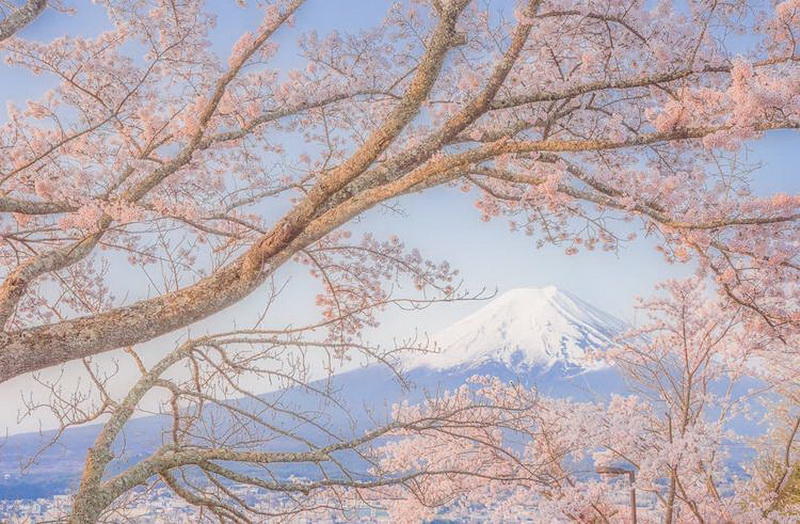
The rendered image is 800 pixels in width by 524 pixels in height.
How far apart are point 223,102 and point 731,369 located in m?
5.27

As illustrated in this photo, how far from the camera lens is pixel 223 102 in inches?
157

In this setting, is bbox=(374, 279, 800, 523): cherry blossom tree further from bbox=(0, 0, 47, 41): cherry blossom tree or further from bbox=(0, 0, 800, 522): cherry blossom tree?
bbox=(0, 0, 47, 41): cherry blossom tree

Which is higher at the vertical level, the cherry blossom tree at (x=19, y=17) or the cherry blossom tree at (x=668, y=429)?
the cherry blossom tree at (x=19, y=17)

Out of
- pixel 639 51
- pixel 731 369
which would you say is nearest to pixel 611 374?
pixel 731 369

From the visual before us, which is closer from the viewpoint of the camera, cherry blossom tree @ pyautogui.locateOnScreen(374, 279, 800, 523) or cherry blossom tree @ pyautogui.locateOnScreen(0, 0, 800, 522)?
cherry blossom tree @ pyautogui.locateOnScreen(0, 0, 800, 522)

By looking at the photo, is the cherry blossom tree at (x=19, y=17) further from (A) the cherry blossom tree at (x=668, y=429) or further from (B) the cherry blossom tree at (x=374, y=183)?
(A) the cherry blossom tree at (x=668, y=429)

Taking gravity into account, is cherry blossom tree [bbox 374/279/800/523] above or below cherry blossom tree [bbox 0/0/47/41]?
below

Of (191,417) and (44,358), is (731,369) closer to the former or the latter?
(191,417)

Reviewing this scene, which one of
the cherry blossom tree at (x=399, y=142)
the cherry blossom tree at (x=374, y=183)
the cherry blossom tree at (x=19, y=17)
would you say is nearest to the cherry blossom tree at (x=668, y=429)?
the cherry blossom tree at (x=374, y=183)

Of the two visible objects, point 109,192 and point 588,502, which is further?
point 588,502

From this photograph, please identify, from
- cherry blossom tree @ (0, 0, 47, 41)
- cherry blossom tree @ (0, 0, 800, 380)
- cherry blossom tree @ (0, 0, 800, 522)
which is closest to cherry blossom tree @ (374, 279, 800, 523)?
cherry blossom tree @ (0, 0, 800, 522)

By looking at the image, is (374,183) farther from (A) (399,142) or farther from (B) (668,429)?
(B) (668,429)

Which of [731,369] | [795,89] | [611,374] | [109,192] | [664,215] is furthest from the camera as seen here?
[611,374]

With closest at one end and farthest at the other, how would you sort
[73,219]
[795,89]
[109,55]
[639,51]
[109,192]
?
[795,89]
[73,219]
[109,192]
[639,51]
[109,55]
